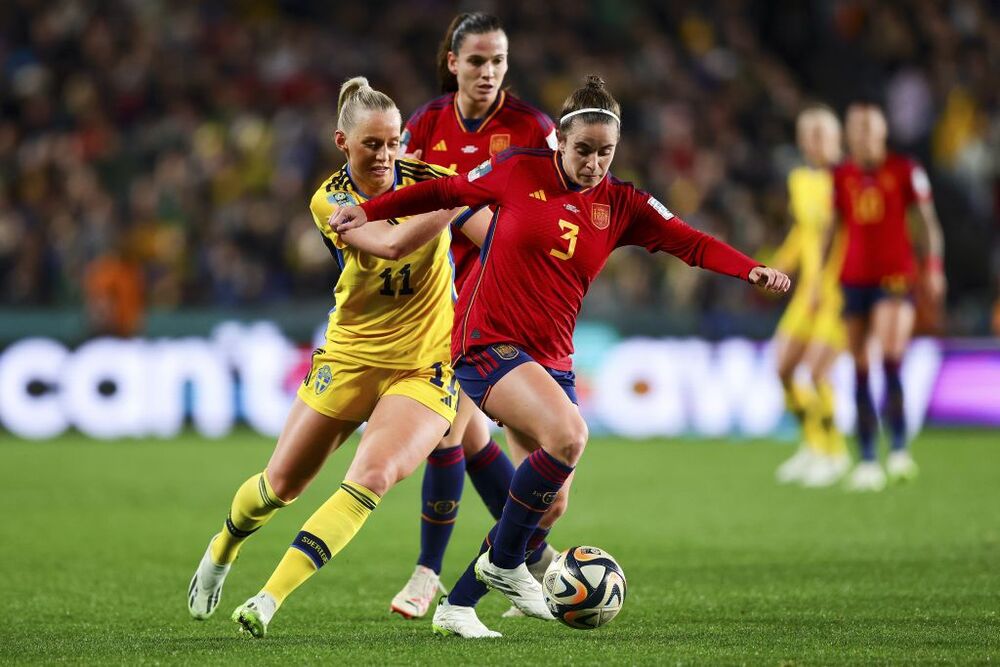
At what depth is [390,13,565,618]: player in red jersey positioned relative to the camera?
21.7 feet

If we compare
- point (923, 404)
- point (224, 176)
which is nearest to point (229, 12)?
point (224, 176)

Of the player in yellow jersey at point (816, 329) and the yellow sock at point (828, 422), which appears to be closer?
the player in yellow jersey at point (816, 329)

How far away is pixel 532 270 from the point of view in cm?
582

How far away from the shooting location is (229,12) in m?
21.0

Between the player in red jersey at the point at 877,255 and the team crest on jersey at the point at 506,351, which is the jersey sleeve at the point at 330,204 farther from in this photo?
the player in red jersey at the point at 877,255

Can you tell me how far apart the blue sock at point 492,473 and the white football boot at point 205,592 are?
1.15 meters

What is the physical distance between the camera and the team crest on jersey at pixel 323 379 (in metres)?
5.98

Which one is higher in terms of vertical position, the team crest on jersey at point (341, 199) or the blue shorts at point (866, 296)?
the team crest on jersey at point (341, 199)

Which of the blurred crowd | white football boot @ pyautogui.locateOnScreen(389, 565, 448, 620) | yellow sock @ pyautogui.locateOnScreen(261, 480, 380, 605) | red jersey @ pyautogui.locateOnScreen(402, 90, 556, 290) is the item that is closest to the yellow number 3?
red jersey @ pyautogui.locateOnScreen(402, 90, 556, 290)

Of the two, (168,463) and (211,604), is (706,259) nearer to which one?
(211,604)

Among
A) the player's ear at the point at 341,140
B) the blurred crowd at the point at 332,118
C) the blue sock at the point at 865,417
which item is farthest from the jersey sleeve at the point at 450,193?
the blurred crowd at the point at 332,118

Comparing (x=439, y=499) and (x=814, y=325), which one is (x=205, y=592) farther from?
Answer: (x=814, y=325)

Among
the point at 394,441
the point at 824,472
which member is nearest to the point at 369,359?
the point at 394,441

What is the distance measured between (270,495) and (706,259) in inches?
74.1
